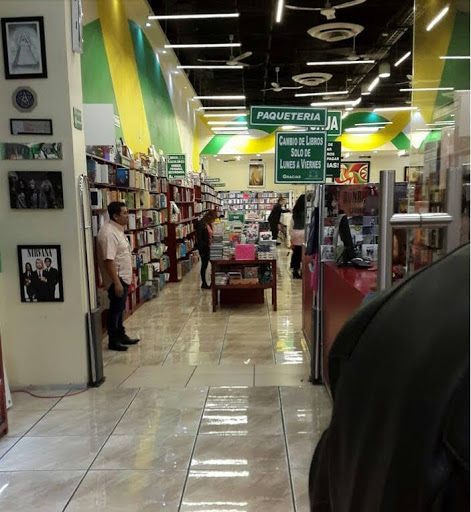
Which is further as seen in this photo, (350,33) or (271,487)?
(350,33)

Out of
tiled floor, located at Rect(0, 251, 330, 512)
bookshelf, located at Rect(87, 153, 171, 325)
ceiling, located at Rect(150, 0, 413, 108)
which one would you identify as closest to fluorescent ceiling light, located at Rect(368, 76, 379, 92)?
ceiling, located at Rect(150, 0, 413, 108)

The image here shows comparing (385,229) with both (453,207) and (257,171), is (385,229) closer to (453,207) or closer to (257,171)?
(453,207)

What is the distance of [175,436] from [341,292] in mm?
1602

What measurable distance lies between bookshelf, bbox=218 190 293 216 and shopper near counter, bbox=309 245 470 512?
24414mm

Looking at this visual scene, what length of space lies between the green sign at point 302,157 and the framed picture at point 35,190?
199 cm

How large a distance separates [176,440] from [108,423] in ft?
2.06

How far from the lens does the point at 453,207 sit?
3.78ft

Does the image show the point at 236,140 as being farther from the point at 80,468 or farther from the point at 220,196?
the point at 80,468

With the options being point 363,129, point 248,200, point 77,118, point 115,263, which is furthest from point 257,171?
point 77,118

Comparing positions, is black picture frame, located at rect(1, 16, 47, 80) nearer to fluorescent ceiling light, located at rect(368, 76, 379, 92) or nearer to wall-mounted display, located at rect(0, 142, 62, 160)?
wall-mounted display, located at rect(0, 142, 62, 160)

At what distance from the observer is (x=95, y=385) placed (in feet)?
14.1

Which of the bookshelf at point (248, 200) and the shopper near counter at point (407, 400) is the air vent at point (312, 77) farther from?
the shopper near counter at point (407, 400)

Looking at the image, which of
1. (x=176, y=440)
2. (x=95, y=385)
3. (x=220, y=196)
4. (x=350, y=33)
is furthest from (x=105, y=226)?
(x=220, y=196)

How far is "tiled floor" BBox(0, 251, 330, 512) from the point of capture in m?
2.64
